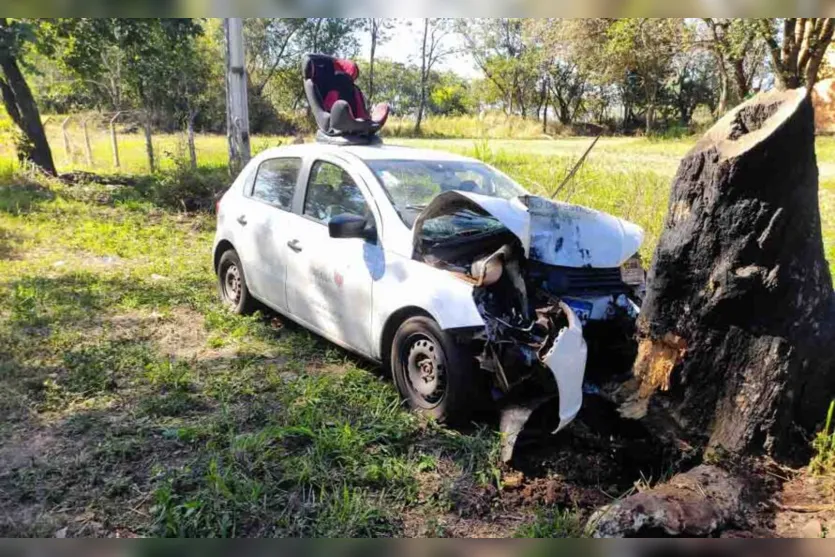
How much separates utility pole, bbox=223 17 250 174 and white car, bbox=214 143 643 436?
6047 millimetres

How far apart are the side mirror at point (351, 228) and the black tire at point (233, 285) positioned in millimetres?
1787

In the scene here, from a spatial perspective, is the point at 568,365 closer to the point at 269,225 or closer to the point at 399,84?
the point at 269,225

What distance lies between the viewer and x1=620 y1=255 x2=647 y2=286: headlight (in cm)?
381

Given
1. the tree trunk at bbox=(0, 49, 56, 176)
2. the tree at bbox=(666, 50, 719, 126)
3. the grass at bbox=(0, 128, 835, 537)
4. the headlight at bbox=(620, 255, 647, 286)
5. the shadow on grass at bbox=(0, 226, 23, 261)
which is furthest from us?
the tree at bbox=(666, 50, 719, 126)

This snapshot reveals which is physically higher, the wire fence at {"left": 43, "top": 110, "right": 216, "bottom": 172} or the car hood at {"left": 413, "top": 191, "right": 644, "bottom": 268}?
the car hood at {"left": 413, "top": 191, "right": 644, "bottom": 268}

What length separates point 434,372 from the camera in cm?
359

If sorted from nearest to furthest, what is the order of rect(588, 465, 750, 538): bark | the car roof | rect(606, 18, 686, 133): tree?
rect(588, 465, 750, 538): bark
the car roof
rect(606, 18, 686, 133): tree

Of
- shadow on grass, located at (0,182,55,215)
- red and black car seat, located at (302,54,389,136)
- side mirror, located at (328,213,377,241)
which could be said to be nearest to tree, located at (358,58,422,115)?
shadow on grass, located at (0,182,55,215)

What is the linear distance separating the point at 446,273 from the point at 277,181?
7.16 ft

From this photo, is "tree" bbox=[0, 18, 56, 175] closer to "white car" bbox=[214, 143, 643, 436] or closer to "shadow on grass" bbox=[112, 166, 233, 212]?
"shadow on grass" bbox=[112, 166, 233, 212]

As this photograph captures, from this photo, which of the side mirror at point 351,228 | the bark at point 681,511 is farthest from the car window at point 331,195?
the bark at point 681,511

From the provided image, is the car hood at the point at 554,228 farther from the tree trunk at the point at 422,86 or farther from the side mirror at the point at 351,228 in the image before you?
the tree trunk at the point at 422,86

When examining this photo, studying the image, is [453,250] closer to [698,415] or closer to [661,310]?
[661,310]

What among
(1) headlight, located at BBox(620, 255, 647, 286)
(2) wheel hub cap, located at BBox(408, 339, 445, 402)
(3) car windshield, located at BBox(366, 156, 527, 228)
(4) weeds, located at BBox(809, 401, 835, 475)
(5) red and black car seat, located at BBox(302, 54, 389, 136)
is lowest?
(2) wheel hub cap, located at BBox(408, 339, 445, 402)
